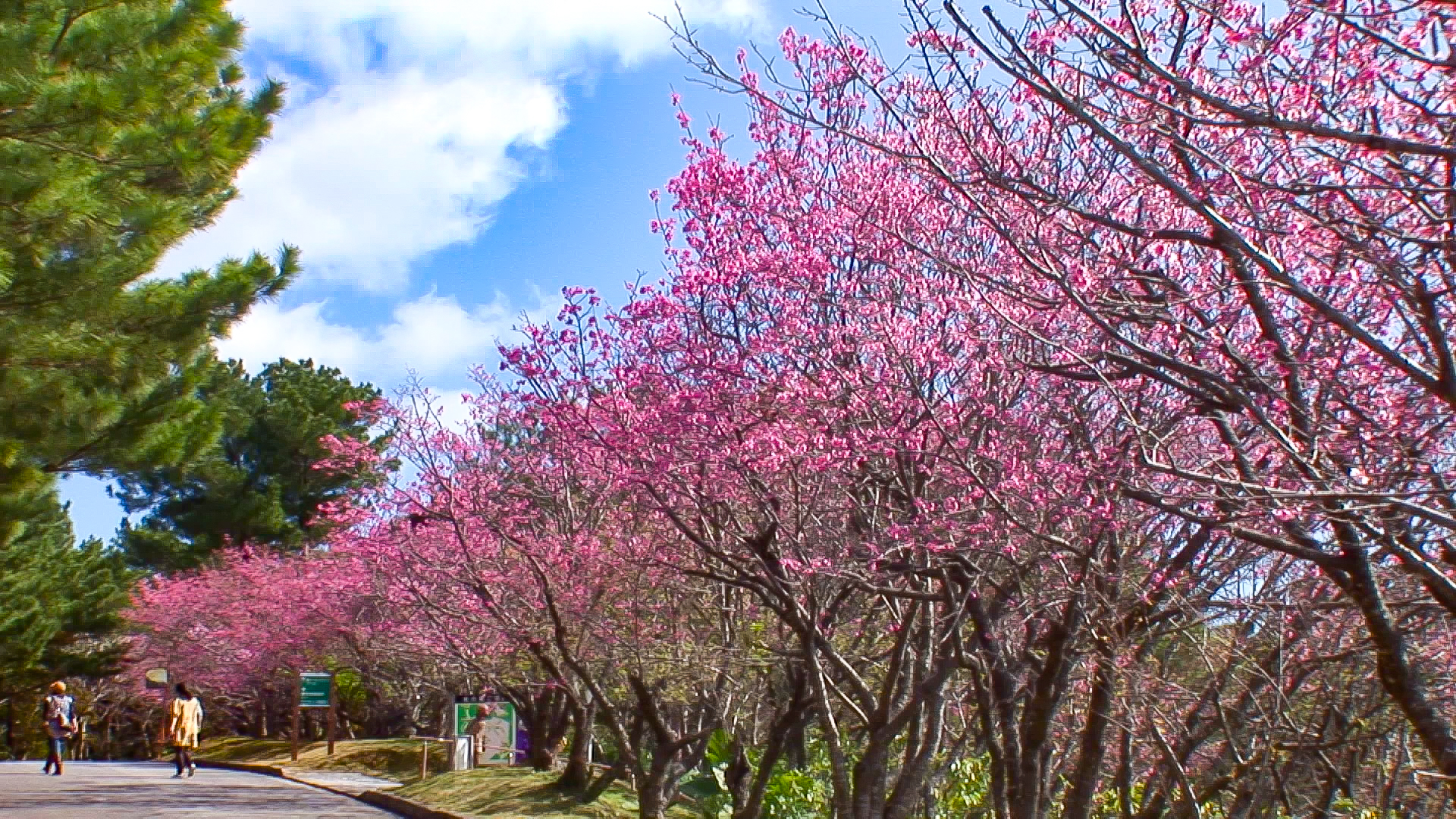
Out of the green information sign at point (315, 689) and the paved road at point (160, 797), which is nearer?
the paved road at point (160, 797)

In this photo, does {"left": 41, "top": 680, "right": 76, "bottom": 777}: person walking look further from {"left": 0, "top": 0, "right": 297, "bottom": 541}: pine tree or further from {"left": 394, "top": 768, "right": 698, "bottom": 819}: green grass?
{"left": 0, "top": 0, "right": 297, "bottom": 541}: pine tree

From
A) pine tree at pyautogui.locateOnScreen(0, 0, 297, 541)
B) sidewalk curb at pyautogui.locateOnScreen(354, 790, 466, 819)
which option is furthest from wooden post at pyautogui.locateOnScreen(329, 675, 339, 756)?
pine tree at pyautogui.locateOnScreen(0, 0, 297, 541)

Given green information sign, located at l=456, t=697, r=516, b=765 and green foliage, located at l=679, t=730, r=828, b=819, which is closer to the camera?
green foliage, located at l=679, t=730, r=828, b=819

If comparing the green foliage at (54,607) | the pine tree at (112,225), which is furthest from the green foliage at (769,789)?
the green foliage at (54,607)

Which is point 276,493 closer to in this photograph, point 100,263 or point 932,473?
point 100,263

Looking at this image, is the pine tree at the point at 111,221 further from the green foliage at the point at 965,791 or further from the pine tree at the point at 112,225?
the green foliage at the point at 965,791

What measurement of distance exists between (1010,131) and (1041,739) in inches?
152

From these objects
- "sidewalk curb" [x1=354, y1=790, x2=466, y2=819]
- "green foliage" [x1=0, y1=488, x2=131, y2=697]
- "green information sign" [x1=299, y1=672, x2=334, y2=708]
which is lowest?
"sidewalk curb" [x1=354, y1=790, x2=466, y2=819]

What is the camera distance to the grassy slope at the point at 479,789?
16375 mm

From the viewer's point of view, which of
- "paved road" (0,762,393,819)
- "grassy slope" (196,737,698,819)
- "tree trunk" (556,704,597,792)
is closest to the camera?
"paved road" (0,762,393,819)

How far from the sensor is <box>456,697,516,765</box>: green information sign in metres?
21.8

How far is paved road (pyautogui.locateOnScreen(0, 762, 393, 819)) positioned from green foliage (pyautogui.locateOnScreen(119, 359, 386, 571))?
17.4 meters

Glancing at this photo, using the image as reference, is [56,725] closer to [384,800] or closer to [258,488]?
[384,800]

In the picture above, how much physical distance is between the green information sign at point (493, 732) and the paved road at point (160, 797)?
2174 millimetres
